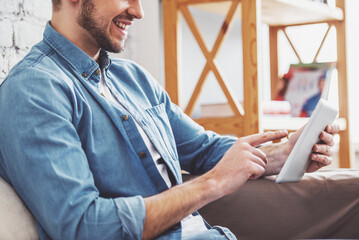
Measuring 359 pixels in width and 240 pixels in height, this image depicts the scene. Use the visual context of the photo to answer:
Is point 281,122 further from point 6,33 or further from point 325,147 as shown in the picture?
point 6,33

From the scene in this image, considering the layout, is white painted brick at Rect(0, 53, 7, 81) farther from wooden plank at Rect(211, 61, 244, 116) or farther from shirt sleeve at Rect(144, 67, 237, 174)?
wooden plank at Rect(211, 61, 244, 116)

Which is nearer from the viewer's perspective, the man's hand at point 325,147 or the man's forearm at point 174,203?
the man's forearm at point 174,203

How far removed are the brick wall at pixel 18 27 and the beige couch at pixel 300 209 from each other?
685 millimetres

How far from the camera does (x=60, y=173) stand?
904 mm

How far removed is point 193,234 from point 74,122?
1.12 feet

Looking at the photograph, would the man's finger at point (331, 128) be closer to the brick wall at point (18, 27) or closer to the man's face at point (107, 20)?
the man's face at point (107, 20)

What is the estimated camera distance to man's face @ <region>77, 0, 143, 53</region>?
120 centimetres

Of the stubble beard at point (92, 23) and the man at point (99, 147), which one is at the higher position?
the stubble beard at point (92, 23)

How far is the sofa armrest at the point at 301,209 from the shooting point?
1320mm

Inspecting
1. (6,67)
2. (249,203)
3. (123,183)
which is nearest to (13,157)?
(123,183)

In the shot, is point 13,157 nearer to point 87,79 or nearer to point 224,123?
point 87,79

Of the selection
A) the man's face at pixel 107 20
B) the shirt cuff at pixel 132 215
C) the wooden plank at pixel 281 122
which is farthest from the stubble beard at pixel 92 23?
the wooden plank at pixel 281 122

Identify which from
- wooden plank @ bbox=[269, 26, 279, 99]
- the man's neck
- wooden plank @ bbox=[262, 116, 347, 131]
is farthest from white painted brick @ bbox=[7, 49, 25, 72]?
wooden plank @ bbox=[269, 26, 279, 99]

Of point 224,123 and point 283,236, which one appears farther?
point 224,123
